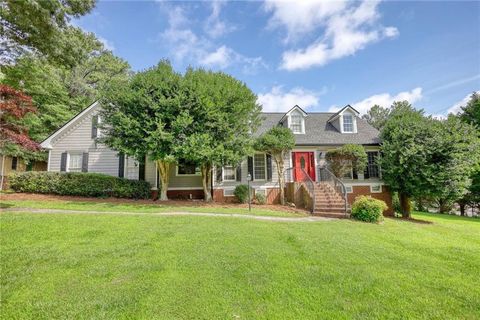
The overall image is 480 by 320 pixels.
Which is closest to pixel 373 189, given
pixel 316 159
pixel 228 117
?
pixel 316 159

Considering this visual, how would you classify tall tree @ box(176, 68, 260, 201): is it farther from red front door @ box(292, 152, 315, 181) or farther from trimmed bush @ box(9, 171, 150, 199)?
trimmed bush @ box(9, 171, 150, 199)

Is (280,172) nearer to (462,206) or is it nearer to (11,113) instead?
(11,113)

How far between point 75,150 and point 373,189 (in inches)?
792

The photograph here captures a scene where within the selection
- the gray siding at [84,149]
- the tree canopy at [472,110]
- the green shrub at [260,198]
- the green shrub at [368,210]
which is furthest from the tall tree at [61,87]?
the tree canopy at [472,110]

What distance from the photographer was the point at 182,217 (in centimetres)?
859

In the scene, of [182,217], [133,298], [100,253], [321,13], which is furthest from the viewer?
[321,13]

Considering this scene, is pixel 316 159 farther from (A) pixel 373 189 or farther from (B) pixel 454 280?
(B) pixel 454 280

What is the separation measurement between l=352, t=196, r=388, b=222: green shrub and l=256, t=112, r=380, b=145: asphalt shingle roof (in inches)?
236

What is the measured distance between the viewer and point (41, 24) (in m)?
8.88

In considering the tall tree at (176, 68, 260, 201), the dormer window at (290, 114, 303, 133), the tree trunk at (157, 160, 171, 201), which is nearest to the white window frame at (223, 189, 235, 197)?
the tall tree at (176, 68, 260, 201)

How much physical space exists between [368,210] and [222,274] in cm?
818

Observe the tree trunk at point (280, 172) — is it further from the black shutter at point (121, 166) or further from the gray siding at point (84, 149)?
the gray siding at point (84, 149)

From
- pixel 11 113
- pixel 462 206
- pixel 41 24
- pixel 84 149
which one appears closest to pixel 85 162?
pixel 84 149

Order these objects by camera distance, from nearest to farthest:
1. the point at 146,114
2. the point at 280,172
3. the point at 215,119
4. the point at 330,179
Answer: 1. the point at 146,114
2. the point at 215,119
3. the point at 330,179
4. the point at 280,172
